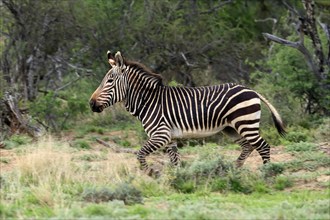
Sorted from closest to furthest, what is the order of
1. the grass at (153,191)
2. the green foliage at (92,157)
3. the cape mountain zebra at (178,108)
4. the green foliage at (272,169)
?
the grass at (153,191), the green foliage at (272,169), the cape mountain zebra at (178,108), the green foliage at (92,157)

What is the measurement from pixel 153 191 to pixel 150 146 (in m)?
1.89

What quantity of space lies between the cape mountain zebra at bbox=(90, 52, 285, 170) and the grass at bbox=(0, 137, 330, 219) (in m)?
0.51

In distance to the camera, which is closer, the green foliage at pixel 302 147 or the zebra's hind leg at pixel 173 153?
the zebra's hind leg at pixel 173 153

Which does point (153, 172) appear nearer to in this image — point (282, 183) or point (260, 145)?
point (260, 145)

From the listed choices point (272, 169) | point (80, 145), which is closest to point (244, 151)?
point (272, 169)

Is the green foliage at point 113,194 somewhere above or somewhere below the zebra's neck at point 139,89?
below

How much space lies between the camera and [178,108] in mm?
12336

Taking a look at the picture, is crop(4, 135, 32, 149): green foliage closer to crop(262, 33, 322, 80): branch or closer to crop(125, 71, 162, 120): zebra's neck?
crop(125, 71, 162, 120): zebra's neck

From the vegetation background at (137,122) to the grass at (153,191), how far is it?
0.02 metres

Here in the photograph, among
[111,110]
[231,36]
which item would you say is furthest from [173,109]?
[231,36]

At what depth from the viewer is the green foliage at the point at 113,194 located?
30.5 ft

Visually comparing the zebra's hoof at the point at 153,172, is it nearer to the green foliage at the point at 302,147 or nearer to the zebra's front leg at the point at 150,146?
the zebra's front leg at the point at 150,146

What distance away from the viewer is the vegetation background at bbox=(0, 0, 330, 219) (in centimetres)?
934

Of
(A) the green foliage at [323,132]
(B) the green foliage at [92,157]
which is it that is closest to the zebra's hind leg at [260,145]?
(B) the green foliage at [92,157]
